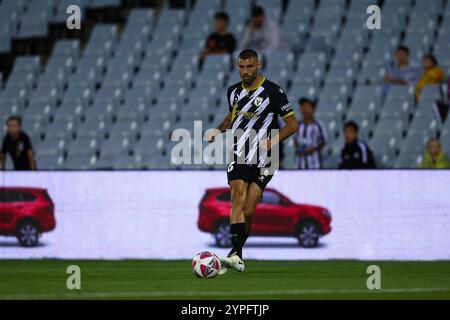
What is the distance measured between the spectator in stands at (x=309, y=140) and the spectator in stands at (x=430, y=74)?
2.23 meters

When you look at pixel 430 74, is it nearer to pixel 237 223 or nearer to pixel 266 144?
pixel 266 144

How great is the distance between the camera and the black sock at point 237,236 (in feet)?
38.9

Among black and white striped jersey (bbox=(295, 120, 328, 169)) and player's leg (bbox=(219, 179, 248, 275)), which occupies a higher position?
black and white striped jersey (bbox=(295, 120, 328, 169))

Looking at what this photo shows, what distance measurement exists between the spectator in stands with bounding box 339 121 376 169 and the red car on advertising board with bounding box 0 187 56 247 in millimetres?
4129

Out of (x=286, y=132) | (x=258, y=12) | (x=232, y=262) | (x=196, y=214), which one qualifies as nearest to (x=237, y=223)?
(x=232, y=262)

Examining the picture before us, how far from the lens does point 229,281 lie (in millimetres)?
11742

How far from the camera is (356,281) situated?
471 inches

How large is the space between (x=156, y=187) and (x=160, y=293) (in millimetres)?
5609

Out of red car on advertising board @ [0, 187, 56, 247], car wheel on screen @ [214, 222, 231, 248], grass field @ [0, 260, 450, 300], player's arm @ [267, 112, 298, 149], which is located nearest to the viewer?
grass field @ [0, 260, 450, 300]

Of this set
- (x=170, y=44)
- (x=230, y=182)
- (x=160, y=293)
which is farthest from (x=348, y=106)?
(x=160, y=293)

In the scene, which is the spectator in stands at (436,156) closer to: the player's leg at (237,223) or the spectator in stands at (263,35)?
the spectator in stands at (263,35)

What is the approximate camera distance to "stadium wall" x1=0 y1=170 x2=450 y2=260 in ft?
50.5

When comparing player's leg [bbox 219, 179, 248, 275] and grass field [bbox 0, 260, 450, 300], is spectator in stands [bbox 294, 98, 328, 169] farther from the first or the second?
player's leg [bbox 219, 179, 248, 275]

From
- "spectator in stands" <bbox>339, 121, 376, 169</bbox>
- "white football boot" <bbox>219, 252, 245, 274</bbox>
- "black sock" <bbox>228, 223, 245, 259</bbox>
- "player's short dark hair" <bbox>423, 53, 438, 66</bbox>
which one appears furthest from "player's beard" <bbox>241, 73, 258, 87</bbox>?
"player's short dark hair" <bbox>423, 53, 438, 66</bbox>
